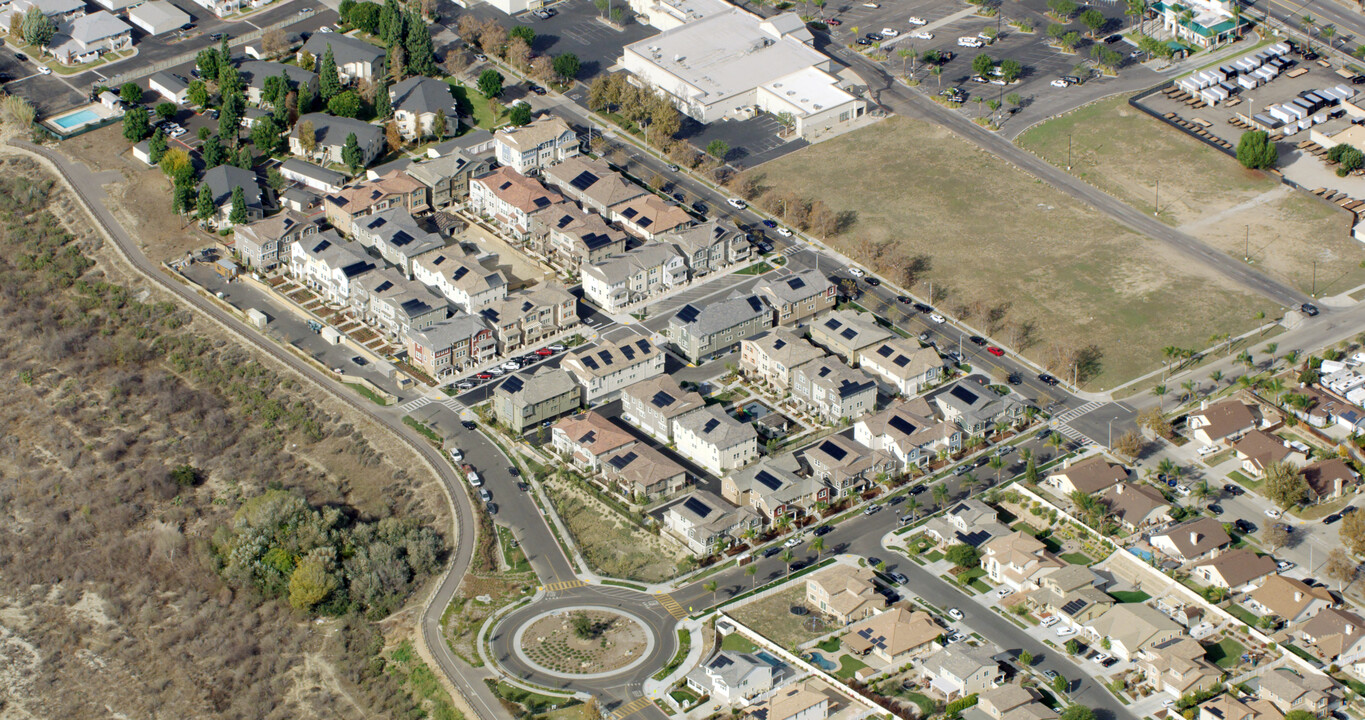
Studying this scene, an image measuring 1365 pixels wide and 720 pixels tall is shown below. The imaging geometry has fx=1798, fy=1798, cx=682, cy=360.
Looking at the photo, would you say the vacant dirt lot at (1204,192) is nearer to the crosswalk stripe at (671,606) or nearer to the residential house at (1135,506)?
the residential house at (1135,506)

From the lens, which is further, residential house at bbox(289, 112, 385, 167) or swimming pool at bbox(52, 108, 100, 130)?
swimming pool at bbox(52, 108, 100, 130)

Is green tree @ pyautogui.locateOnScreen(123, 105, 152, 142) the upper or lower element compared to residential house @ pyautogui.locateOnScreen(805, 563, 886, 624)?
lower

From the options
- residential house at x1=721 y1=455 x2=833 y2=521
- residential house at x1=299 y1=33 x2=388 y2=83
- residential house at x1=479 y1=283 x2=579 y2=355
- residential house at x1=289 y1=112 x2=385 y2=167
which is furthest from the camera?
residential house at x1=299 y1=33 x2=388 y2=83

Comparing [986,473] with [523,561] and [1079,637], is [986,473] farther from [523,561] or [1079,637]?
[523,561]

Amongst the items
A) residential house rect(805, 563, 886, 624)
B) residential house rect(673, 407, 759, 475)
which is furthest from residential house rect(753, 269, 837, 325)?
residential house rect(805, 563, 886, 624)

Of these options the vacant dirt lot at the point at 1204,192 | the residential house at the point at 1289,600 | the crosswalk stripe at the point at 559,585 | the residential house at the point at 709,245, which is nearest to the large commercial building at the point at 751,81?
the vacant dirt lot at the point at 1204,192

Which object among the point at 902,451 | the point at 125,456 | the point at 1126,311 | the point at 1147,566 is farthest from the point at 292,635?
the point at 1126,311

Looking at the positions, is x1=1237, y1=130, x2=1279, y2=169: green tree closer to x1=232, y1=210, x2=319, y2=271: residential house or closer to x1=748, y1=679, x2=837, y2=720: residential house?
x1=748, y1=679, x2=837, y2=720: residential house
